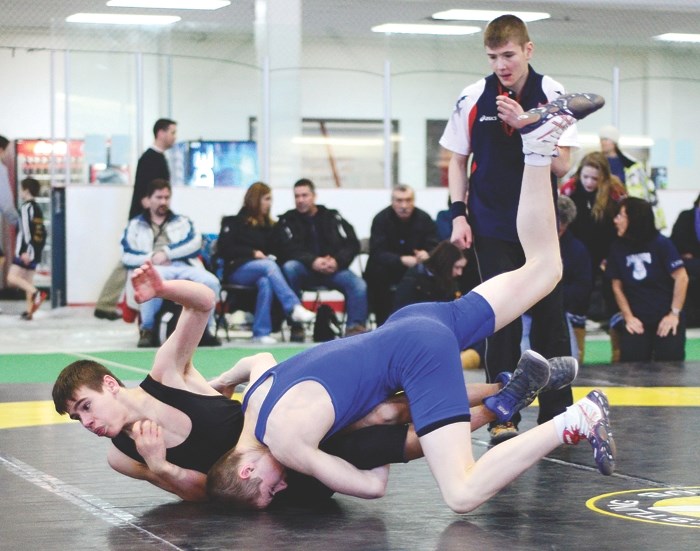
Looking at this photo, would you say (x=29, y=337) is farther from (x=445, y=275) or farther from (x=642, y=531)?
(x=642, y=531)

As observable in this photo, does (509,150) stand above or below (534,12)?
below

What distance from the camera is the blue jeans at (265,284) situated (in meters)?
8.73

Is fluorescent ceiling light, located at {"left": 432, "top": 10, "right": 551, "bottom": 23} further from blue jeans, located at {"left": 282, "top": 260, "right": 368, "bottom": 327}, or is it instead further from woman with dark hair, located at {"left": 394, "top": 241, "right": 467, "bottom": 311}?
woman with dark hair, located at {"left": 394, "top": 241, "right": 467, "bottom": 311}

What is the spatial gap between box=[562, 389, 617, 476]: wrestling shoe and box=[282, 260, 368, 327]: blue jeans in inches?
214

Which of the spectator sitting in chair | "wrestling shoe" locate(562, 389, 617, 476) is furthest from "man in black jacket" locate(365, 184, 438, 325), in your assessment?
"wrestling shoe" locate(562, 389, 617, 476)

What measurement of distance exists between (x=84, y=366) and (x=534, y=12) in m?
10.4

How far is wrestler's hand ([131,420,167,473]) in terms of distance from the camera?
349 centimetres

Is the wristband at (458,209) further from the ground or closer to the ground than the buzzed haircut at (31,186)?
closer to the ground

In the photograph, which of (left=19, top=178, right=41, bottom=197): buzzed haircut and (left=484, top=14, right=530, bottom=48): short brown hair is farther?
(left=19, top=178, right=41, bottom=197): buzzed haircut

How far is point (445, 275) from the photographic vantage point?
7.49 metres

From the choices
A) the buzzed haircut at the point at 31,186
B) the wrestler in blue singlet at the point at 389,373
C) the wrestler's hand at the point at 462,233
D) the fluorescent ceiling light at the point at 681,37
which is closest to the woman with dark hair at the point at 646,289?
the wrestler's hand at the point at 462,233

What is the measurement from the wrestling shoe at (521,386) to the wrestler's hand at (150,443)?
3.20 feet

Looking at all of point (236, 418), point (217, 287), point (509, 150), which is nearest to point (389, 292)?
point (217, 287)

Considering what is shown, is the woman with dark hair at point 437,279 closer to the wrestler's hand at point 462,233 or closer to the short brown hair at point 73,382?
the wrestler's hand at point 462,233
